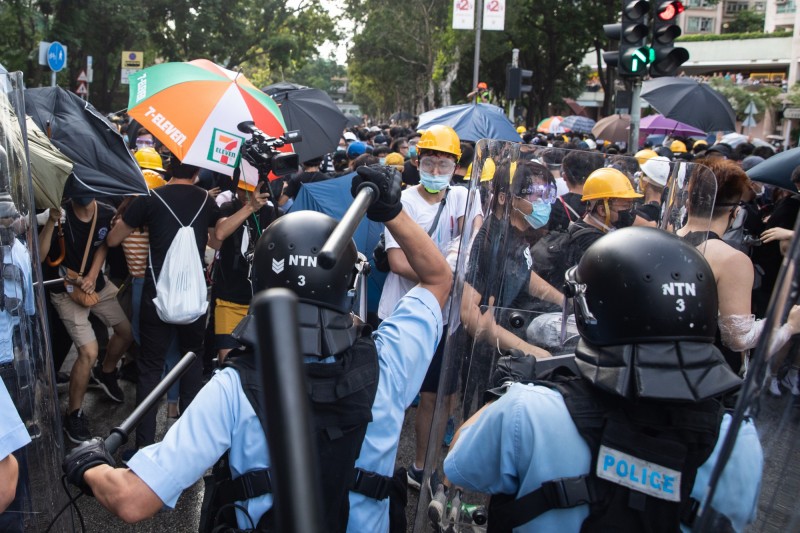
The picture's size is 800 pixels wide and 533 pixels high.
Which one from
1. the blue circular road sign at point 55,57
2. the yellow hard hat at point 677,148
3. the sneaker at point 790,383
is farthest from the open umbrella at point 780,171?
the blue circular road sign at point 55,57

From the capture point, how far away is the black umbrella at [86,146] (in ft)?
15.0

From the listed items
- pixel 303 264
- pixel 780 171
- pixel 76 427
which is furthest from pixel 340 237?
pixel 780 171

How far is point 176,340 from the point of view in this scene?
201 inches

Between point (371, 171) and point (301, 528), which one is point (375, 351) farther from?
point (301, 528)

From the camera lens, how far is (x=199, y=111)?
4797 millimetres

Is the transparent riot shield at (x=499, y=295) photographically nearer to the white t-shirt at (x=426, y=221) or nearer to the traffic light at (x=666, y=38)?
the white t-shirt at (x=426, y=221)

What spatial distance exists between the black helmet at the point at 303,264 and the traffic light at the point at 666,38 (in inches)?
330

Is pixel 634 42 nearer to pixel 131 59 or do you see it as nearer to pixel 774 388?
pixel 774 388

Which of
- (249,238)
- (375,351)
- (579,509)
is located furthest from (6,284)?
(249,238)

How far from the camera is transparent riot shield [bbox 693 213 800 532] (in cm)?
89

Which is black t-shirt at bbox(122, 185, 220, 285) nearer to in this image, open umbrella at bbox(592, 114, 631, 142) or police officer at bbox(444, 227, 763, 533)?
police officer at bbox(444, 227, 763, 533)

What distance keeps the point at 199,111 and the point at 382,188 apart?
2890 mm

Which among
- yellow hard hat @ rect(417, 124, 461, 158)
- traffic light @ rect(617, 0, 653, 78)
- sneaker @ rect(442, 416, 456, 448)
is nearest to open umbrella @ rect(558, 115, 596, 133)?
traffic light @ rect(617, 0, 653, 78)

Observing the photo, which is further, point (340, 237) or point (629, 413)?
point (629, 413)
